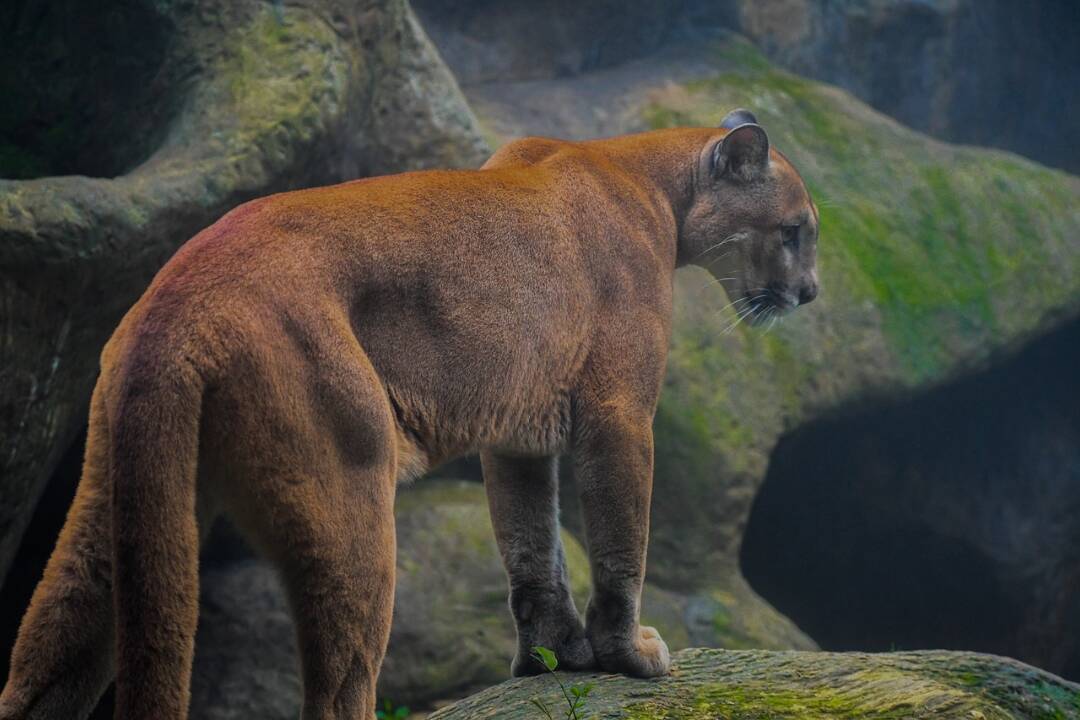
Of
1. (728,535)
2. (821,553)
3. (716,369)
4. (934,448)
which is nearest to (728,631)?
(728,535)

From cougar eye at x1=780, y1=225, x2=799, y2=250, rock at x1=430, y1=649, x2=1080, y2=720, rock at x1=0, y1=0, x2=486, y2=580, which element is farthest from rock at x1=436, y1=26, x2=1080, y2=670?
rock at x1=430, y1=649, x2=1080, y2=720

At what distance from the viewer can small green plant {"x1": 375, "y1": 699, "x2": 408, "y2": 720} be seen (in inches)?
249

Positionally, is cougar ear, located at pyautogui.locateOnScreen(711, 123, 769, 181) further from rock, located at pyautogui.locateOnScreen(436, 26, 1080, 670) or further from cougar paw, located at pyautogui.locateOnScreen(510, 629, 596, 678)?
rock, located at pyautogui.locateOnScreen(436, 26, 1080, 670)

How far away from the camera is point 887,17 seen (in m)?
12.1

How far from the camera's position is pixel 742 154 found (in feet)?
15.4

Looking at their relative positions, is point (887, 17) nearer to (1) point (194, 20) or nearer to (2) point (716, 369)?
(2) point (716, 369)

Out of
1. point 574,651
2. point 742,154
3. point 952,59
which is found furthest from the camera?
point 952,59

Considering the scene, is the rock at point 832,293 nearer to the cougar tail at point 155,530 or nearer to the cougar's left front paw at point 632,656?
the cougar's left front paw at point 632,656

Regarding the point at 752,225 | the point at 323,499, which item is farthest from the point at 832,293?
the point at 323,499

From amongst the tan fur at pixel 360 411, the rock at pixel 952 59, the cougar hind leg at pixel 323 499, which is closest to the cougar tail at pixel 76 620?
the tan fur at pixel 360 411

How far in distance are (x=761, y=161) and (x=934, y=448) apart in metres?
7.25

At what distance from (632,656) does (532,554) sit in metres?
0.52

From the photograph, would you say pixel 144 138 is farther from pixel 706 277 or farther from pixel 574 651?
pixel 706 277

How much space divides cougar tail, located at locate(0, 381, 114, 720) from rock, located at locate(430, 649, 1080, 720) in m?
1.43
